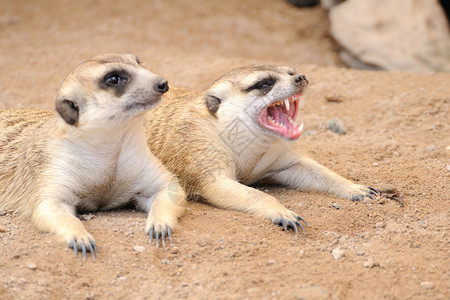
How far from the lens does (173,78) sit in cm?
650

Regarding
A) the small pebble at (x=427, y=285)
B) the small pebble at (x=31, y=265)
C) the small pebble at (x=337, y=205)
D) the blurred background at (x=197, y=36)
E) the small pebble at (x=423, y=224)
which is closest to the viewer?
the small pebble at (x=427, y=285)

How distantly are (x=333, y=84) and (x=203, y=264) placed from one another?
146 inches

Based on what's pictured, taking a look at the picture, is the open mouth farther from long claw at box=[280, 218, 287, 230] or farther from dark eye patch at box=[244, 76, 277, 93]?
long claw at box=[280, 218, 287, 230]

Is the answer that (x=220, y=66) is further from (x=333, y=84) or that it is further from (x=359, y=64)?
(x=359, y=64)

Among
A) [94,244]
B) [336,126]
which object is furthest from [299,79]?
[336,126]

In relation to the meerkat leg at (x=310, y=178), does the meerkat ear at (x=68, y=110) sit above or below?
above

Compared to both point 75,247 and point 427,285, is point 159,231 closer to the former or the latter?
point 75,247

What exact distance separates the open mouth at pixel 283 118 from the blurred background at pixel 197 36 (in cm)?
249

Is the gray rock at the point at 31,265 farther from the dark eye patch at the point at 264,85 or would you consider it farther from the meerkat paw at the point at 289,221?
the dark eye patch at the point at 264,85

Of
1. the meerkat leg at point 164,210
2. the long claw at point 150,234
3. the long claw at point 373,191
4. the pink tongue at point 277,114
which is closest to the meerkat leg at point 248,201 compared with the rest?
the meerkat leg at point 164,210

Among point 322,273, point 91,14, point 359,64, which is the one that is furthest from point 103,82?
point 91,14

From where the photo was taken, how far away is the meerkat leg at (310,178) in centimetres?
391

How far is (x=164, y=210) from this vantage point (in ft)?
11.0

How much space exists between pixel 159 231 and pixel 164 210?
0.23 m
